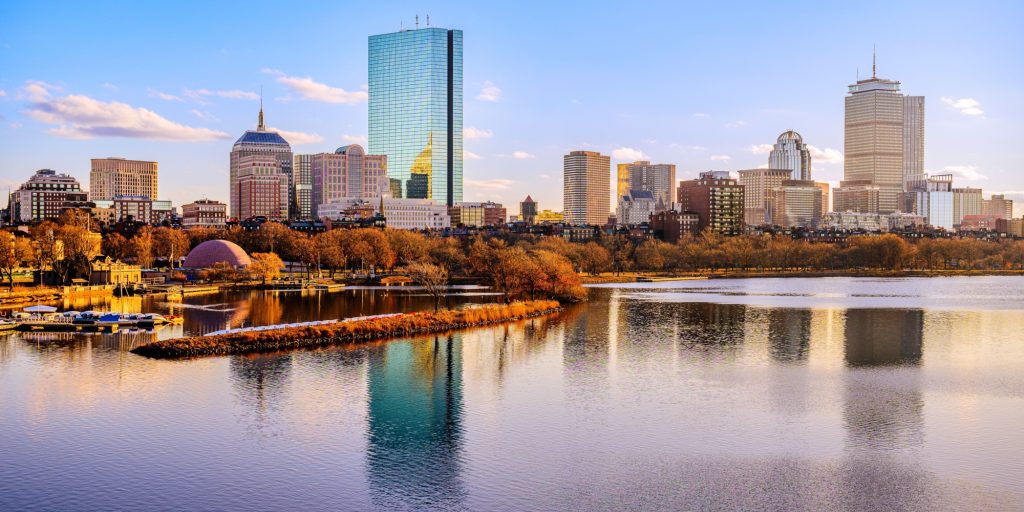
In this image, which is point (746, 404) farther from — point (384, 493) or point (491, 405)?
point (384, 493)

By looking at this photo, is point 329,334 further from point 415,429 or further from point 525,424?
point 525,424

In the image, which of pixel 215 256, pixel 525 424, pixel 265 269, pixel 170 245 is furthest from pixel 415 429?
pixel 170 245

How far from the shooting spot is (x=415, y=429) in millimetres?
33750

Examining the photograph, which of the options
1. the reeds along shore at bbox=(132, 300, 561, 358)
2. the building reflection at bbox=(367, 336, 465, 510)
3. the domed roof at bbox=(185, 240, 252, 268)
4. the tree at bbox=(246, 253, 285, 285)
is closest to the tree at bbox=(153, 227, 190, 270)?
the domed roof at bbox=(185, 240, 252, 268)

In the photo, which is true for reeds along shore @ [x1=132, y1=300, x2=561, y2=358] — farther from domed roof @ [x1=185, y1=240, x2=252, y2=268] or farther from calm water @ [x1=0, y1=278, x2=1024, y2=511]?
domed roof @ [x1=185, y1=240, x2=252, y2=268]

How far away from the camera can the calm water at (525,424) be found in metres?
27.0

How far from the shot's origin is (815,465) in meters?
29.5

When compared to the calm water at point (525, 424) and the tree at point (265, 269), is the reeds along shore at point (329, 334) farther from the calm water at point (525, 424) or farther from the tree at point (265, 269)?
the tree at point (265, 269)

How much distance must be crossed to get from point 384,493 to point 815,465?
13.5 m

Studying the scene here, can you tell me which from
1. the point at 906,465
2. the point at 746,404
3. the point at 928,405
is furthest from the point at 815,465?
the point at 928,405

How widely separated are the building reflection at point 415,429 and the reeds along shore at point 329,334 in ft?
17.6

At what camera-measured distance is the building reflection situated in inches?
1059

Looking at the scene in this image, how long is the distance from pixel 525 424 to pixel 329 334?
22.9m

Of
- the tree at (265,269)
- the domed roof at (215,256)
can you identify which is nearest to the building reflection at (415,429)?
the tree at (265,269)
